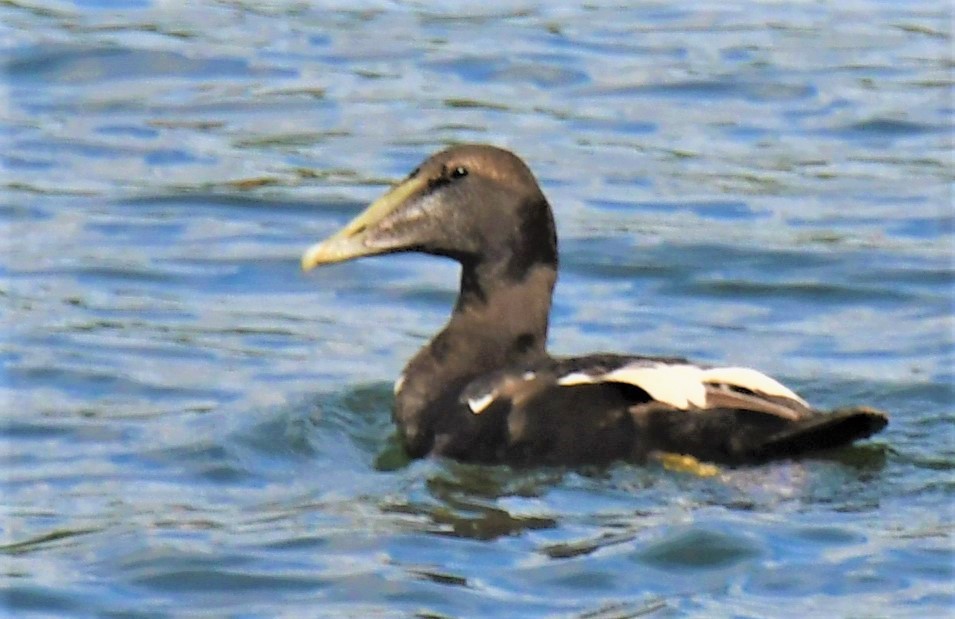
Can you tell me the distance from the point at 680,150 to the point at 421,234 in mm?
5104

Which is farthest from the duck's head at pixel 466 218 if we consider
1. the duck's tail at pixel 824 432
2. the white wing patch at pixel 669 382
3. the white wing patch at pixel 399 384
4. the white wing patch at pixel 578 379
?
the duck's tail at pixel 824 432

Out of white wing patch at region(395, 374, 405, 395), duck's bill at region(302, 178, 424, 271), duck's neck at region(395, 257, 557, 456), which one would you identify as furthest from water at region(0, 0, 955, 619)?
duck's bill at region(302, 178, 424, 271)

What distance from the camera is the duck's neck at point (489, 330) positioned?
921 cm

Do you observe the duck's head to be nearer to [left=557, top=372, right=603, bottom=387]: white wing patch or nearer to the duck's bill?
the duck's bill

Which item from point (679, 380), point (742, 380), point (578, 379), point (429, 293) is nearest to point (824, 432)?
point (742, 380)

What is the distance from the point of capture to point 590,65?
1614 cm

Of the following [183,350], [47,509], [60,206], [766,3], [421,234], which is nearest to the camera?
[47,509]

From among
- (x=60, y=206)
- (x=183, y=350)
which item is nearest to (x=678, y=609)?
(x=183, y=350)

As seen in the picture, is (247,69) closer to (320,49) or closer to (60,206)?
(320,49)

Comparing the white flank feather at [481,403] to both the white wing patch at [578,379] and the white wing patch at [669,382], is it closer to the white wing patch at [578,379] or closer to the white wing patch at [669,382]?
the white wing patch at [578,379]

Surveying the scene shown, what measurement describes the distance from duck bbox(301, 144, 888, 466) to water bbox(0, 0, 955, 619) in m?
0.14

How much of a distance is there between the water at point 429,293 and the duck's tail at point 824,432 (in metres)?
0.11

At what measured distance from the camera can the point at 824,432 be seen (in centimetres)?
830

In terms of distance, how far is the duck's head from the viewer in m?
9.27
